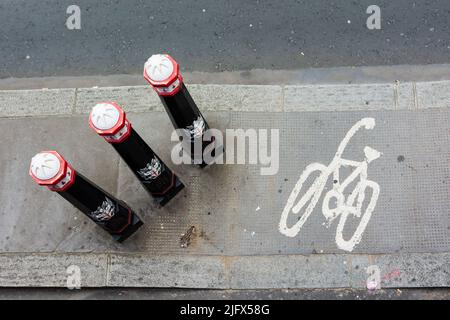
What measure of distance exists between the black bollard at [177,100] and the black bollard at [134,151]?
34 centimetres

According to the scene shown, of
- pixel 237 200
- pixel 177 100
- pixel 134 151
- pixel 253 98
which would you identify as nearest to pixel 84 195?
pixel 134 151

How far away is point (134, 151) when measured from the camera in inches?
182

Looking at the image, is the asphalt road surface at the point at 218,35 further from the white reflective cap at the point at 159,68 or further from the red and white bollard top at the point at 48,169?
the red and white bollard top at the point at 48,169

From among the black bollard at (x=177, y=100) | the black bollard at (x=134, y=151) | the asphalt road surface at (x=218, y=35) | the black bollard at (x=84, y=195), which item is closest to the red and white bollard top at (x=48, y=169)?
the black bollard at (x=84, y=195)

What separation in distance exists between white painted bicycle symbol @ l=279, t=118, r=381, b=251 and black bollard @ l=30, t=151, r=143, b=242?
5.37 ft

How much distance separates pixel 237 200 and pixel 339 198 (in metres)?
1.09

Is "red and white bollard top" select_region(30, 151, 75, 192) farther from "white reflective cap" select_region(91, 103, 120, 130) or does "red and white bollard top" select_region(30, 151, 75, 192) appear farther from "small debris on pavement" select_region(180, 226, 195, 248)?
"small debris on pavement" select_region(180, 226, 195, 248)

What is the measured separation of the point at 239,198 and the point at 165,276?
1.13m

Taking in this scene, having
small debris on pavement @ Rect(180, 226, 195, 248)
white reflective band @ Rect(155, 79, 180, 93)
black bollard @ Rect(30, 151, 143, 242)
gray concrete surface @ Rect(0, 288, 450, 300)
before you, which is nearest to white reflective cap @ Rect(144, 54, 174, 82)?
white reflective band @ Rect(155, 79, 180, 93)

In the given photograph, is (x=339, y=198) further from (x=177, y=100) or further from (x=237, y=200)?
(x=177, y=100)

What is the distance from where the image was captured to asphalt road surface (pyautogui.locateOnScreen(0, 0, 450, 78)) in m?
6.18

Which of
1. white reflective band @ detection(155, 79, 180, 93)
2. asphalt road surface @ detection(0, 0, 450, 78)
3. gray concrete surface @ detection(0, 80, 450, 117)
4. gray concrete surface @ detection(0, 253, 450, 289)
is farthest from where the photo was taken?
asphalt road surface @ detection(0, 0, 450, 78)

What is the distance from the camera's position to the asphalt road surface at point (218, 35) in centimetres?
618
